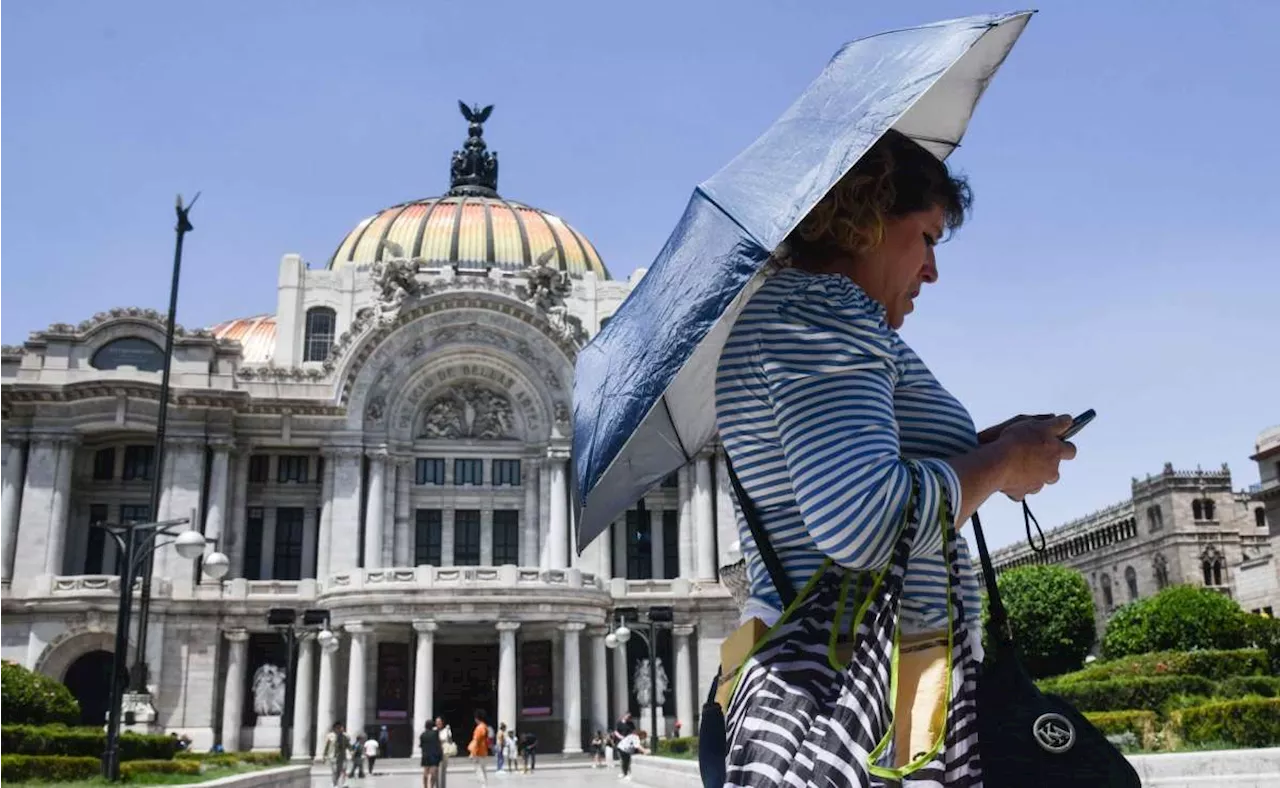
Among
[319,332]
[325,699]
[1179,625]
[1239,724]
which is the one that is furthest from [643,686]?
[1239,724]

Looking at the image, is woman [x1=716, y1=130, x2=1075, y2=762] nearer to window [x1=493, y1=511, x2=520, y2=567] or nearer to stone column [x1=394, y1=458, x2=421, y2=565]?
stone column [x1=394, y1=458, x2=421, y2=565]

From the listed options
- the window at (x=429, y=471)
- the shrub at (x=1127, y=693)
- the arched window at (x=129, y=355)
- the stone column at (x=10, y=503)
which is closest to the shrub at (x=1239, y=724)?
the shrub at (x=1127, y=693)

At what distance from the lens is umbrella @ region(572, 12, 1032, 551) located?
269cm

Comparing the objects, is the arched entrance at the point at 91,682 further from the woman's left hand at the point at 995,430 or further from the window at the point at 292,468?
the woman's left hand at the point at 995,430

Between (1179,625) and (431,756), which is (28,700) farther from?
(1179,625)

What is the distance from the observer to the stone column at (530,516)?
49.7m

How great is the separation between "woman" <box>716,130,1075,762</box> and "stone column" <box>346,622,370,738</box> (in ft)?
136

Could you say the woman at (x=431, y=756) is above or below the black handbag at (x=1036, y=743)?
below

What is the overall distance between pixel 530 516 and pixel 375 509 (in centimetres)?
656

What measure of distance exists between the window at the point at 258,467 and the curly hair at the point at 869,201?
1979 inches

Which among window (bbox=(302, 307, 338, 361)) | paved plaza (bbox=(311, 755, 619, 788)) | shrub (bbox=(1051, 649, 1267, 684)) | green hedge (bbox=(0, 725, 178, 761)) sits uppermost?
window (bbox=(302, 307, 338, 361))

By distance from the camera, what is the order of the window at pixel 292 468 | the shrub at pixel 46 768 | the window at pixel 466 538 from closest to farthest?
the shrub at pixel 46 768, the window at pixel 466 538, the window at pixel 292 468

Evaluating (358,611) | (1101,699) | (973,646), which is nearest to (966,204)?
(973,646)

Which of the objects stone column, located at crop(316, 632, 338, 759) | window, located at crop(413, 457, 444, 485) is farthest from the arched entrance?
window, located at crop(413, 457, 444, 485)
